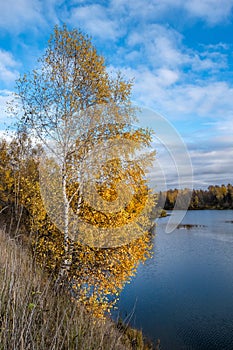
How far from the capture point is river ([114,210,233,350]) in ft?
43.5

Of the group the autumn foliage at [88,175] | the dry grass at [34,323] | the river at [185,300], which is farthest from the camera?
the river at [185,300]

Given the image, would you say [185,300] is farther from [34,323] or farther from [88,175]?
[34,323]

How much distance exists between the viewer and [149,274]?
72.6 ft

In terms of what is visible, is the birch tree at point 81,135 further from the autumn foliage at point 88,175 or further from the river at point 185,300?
the river at point 185,300

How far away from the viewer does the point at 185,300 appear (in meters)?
17.3

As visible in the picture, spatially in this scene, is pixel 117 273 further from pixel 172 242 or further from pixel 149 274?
pixel 172 242

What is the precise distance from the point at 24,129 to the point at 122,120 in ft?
11.4

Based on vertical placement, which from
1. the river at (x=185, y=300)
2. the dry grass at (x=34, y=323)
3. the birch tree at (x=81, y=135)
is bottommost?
the river at (x=185, y=300)

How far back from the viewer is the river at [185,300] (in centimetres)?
1325

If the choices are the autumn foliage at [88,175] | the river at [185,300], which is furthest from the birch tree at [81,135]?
Answer: the river at [185,300]

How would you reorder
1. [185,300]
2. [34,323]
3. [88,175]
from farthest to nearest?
[185,300]
[88,175]
[34,323]

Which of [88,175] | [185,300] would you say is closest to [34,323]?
[88,175]

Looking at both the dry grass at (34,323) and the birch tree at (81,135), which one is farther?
the birch tree at (81,135)

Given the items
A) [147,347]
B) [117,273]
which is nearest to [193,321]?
[147,347]
